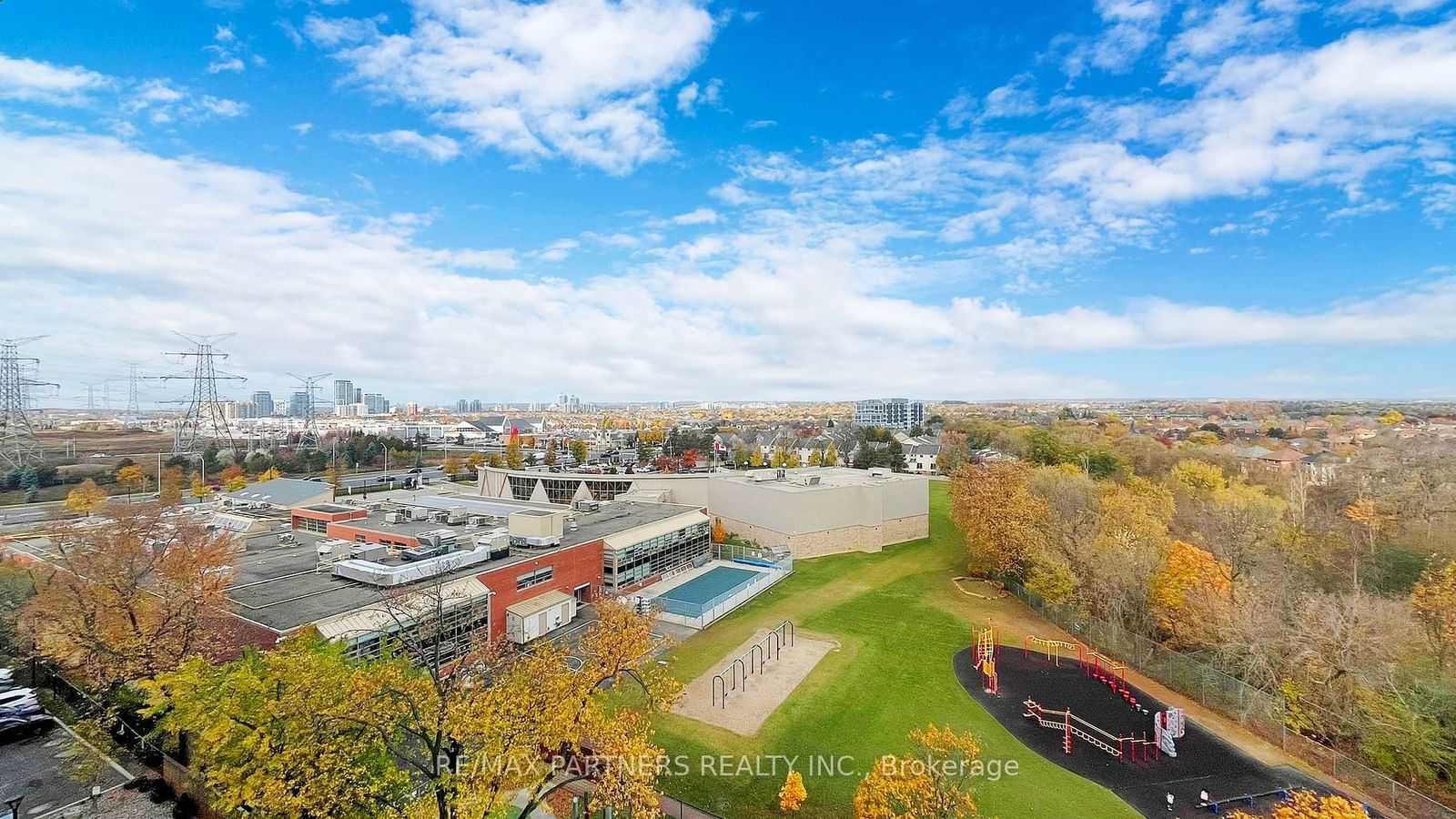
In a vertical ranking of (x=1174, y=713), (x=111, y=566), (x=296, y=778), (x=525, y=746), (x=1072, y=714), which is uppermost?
(x=111, y=566)

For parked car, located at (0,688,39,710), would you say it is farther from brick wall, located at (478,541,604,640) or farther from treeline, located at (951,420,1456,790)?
treeline, located at (951,420,1456,790)

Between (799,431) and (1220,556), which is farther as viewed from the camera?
(799,431)

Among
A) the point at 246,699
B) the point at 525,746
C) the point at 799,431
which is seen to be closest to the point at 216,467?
the point at 246,699

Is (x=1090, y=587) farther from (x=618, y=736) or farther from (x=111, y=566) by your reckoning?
(x=111, y=566)

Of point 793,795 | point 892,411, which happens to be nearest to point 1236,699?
point 793,795

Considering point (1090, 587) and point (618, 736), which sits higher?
point (618, 736)

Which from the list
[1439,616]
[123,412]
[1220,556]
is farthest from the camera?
[123,412]

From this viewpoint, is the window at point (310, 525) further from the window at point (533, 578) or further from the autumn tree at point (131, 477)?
the autumn tree at point (131, 477)
